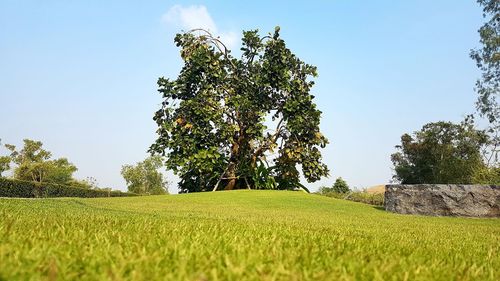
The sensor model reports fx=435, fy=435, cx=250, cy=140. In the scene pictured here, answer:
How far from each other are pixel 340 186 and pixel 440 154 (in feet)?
35.9

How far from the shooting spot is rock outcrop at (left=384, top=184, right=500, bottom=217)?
16828 millimetres

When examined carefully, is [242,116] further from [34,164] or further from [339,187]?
[34,164]

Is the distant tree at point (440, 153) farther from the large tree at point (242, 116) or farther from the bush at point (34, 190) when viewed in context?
the bush at point (34, 190)

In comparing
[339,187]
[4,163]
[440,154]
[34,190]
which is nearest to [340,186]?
[339,187]

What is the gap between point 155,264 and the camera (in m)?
2.30

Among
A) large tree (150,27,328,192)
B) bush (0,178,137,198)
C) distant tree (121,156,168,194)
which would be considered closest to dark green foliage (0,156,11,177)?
distant tree (121,156,168,194)

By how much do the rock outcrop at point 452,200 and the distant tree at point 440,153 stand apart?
971 inches

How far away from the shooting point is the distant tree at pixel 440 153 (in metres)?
41.6

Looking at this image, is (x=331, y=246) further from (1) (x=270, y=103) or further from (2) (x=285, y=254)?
(1) (x=270, y=103)

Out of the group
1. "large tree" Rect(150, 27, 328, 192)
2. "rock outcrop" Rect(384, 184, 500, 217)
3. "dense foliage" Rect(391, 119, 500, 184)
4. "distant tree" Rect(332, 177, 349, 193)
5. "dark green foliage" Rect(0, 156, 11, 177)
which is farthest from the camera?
"dark green foliage" Rect(0, 156, 11, 177)

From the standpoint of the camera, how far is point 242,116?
86.2 ft

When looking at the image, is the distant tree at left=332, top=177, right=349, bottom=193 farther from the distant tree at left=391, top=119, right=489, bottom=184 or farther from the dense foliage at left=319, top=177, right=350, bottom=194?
the distant tree at left=391, top=119, right=489, bottom=184

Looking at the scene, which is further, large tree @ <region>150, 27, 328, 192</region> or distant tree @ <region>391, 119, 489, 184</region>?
distant tree @ <region>391, 119, 489, 184</region>

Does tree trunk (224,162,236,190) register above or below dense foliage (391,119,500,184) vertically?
below
